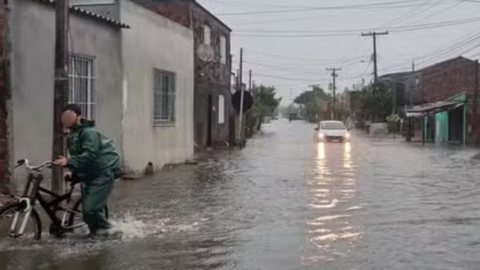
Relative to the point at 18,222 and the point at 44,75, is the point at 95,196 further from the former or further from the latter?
the point at 44,75

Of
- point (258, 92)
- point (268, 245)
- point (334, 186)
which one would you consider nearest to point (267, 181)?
point (334, 186)

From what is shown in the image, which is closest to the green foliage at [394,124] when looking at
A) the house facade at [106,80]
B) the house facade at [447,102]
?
the house facade at [447,102]

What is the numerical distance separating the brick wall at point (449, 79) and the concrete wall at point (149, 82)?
4590 centimetres

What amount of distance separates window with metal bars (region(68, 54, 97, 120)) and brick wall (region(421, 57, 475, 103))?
52271 mm

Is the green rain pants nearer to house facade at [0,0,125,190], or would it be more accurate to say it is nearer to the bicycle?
the bicycle

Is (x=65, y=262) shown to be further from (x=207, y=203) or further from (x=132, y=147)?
(x=132, y=147)

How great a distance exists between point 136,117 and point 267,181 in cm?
338

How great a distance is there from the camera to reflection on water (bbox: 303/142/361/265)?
9275mm

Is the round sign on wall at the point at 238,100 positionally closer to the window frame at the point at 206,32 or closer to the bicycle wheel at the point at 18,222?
the window frame at the point at 206,32

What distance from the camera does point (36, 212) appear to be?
9.23 metres

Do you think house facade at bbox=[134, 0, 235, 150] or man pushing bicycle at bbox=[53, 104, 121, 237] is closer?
man pushing bicycle at bbox=[53, 104, 121, 237]

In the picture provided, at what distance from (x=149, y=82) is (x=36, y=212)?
33.4 feet

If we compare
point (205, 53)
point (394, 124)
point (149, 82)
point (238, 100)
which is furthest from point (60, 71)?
point (394, 124)

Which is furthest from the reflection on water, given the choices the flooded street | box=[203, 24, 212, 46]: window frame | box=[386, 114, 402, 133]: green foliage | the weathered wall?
box=[386, 114, 402, 133]: green foliage
